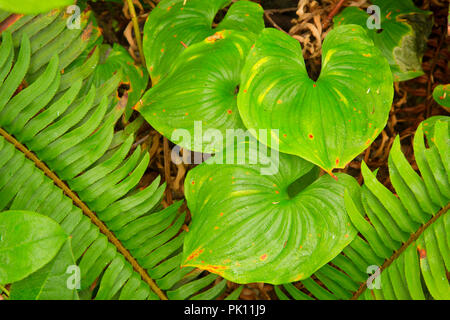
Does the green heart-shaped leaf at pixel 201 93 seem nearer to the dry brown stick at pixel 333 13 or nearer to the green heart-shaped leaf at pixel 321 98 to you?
the green heart-shaped leaf at pixel 321 98

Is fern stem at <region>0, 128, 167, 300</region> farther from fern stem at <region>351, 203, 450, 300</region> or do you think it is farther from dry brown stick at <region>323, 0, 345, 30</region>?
dry brown stick at <region>323, 0, 345, 30</region>

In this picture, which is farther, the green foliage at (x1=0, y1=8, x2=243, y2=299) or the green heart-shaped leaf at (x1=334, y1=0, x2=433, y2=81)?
the green heart-shaped leaf at (x1=334, y1=0, x2=433, y2=81)

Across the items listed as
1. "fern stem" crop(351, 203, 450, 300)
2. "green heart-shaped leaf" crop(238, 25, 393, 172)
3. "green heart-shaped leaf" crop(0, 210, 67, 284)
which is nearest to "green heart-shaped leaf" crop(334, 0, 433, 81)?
"green heart-shaped leaf" crop(238, 25, 393, 172)

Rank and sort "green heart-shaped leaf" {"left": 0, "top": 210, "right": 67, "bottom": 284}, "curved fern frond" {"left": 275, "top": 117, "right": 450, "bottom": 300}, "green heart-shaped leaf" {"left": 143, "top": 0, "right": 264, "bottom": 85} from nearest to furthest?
"green heart-shaped leaf" {"left": 0, "top": 210, "right": 67, "bottom": 284} < "curved fern frond" {"left": 275, "top": 117, "right": 450, "bottom": 300} < "green heart-shaped leaf" {"left": 143, "top": 0, "right": 264, "bottom": 85}

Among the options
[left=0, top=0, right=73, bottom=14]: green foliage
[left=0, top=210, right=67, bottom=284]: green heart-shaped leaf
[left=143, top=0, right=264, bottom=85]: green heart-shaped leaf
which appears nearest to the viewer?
[left=0, top=0, right=73, bottom=14]: green foliage

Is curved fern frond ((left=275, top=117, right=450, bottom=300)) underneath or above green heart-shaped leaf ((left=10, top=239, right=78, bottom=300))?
above

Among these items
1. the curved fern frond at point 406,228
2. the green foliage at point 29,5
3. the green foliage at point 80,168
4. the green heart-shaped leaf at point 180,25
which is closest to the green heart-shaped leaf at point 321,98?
the curved fern frond at point 406,228

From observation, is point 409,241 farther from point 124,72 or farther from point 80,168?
point 124,72
